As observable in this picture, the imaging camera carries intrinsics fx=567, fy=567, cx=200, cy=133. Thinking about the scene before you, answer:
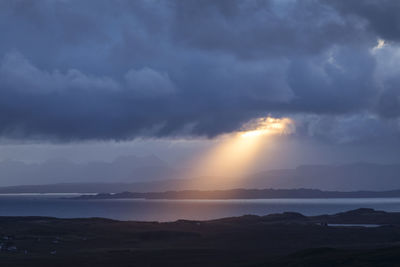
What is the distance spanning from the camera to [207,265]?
60.4 m

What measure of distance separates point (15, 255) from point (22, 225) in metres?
40.9

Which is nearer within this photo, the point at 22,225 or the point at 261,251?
the point at 261,251

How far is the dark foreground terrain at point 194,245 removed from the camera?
5841 cm

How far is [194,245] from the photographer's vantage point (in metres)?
84.3

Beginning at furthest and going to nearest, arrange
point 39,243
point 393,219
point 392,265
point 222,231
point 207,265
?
point 393,219 < point 222,231 < point 39,243 < point 207,265 < point 392,265

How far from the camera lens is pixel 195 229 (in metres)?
110

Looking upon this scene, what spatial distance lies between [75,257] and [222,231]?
43803mm

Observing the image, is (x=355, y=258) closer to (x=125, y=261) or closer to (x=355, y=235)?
(x=125, y=261)

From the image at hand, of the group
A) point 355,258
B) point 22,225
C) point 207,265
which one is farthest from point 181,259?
point 22,225

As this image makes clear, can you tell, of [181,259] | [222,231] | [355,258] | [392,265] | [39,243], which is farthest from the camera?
[222,231]

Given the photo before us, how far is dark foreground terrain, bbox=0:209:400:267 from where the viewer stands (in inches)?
2299

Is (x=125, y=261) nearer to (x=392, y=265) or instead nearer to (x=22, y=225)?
(x=392, y=265)

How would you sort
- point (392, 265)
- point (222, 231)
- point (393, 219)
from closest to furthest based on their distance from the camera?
point (392, 265) < point (222, 231) < point (393, 219)

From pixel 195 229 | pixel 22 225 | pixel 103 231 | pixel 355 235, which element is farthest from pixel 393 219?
pixel 22 225
